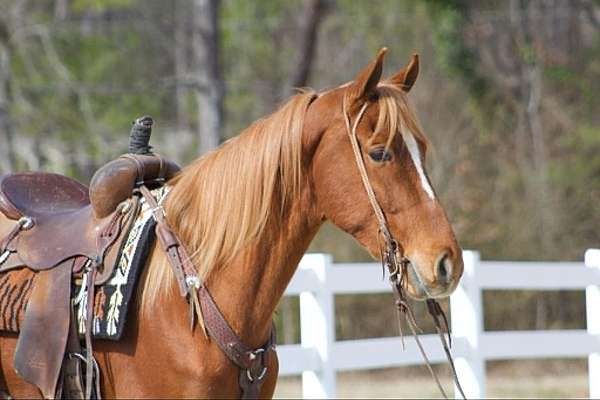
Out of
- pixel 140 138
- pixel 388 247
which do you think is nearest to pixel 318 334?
pixel 140 138

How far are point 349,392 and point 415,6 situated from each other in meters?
9.12

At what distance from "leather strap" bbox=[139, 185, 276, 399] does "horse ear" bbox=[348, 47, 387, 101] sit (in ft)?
2.49

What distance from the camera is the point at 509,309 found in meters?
14.0

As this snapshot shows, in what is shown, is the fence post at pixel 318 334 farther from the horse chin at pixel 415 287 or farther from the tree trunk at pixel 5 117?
the tree trunk at pixel 5 117

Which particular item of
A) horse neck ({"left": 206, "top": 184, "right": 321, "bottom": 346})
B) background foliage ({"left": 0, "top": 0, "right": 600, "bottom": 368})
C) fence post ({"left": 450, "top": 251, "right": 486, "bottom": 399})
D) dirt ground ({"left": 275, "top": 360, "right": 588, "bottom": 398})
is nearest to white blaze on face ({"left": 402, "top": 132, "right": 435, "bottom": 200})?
horse neck ({"left": 206, "top": 184, "right": 321, "bottom": 346})

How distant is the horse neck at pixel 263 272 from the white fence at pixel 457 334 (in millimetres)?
2542

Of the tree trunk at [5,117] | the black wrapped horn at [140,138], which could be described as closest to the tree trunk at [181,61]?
the tree trunk at [5,117]

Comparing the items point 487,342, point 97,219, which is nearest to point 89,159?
point 487,342

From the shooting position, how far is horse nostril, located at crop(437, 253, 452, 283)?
355cm

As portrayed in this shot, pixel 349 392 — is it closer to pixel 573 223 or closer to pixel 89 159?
pixel 573 223

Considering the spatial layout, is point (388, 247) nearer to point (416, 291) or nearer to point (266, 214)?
point (416, 291)

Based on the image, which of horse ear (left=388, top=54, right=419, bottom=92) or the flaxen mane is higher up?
horse ear (left=388, top=54, right=419, bottom=92)

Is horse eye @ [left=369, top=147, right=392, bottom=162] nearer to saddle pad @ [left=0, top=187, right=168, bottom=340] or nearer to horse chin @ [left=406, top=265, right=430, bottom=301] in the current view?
horse chin @ [left=406, top=265, right=430, bottom=301]

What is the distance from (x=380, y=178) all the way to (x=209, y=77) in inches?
483
